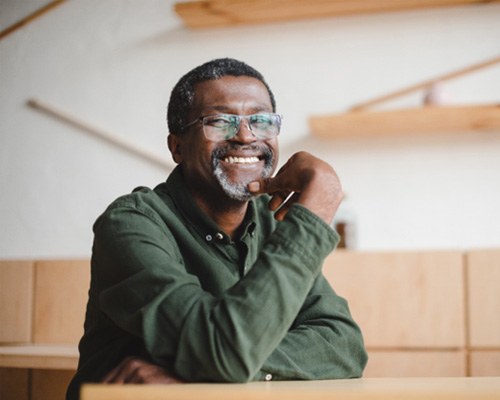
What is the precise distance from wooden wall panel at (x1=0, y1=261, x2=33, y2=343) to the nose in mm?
1626

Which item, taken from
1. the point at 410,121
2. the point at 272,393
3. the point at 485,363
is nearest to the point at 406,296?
the point at 485,363

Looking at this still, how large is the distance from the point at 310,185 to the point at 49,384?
6.13 feet

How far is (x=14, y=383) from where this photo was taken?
9.20 ft

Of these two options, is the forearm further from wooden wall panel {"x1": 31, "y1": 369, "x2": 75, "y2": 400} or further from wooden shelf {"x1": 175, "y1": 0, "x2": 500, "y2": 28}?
wooden shelf {"x1": 175, "y1": 0, "x2": 500, "y2": 28}

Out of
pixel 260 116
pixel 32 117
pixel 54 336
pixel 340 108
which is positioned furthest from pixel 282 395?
pixel 32 117

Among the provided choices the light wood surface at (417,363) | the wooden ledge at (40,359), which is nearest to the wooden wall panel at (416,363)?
the light wood surface at (417,363)

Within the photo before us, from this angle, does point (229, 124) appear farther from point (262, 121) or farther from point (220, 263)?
point (220, 263)

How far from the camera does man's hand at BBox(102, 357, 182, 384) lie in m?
1.13

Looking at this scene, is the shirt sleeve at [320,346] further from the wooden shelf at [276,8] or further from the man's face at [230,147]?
the wooden shelf at [276,8]

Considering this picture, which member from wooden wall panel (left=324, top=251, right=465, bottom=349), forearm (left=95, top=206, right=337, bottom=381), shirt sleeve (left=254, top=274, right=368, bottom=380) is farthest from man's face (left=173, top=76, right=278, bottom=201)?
wooden wall panel (left=324, top=251, right=465, bottom=349)

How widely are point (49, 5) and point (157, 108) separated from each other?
0.77m

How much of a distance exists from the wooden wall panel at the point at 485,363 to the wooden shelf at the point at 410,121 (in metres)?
0.92

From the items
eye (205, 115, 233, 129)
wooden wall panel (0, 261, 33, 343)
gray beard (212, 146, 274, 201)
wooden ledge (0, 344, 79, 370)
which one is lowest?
wooden ledge (0, 344, 79, 370)

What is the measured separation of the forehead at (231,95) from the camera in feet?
5.20
